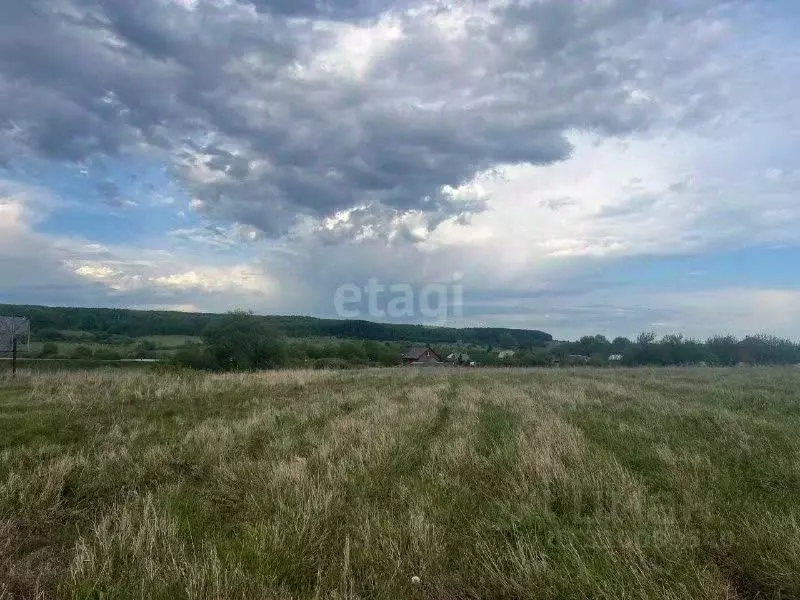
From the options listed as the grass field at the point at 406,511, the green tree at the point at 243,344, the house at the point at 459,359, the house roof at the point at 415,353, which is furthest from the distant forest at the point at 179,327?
the grass field at the point at 406,511

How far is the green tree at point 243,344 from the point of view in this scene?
51.3 metres

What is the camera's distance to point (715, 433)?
9875mm

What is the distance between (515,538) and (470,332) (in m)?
126

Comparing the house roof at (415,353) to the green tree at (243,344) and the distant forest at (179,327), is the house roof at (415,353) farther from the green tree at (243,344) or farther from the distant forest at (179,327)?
the green tree at (243,344)

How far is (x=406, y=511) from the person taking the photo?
5465 millimetres

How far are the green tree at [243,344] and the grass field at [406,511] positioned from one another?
136 ft

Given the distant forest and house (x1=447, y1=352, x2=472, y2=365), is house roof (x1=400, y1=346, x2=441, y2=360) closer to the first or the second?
house (x1=447, y1=352, x2=472, y2=365)

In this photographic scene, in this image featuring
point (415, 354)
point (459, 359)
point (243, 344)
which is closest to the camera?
point (243, 344)

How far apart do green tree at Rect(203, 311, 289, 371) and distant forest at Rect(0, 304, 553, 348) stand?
27.8 metres

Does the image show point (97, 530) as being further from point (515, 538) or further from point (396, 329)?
point (396, 329)

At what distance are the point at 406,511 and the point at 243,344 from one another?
161ft

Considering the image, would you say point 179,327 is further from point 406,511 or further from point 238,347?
point 406,511

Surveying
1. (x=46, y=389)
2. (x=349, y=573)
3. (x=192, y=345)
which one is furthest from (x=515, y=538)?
(x=192, y=345)

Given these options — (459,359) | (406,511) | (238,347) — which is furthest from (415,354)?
(406,511)
